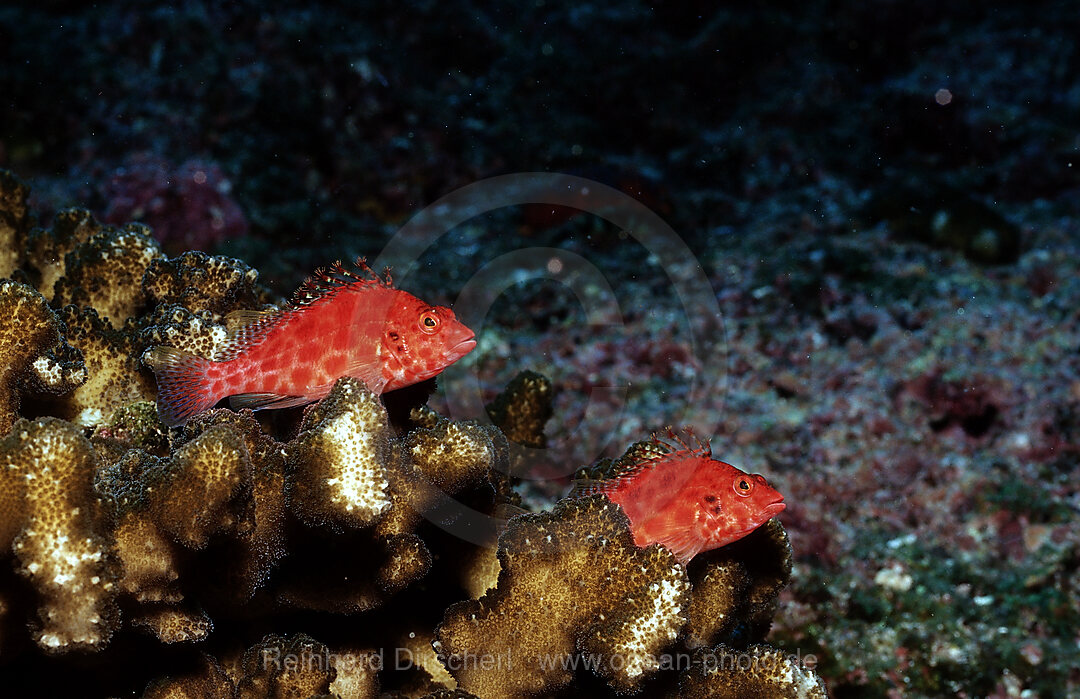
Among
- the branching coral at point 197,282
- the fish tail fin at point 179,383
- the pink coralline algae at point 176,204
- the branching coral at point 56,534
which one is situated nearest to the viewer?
the branching coral at point 56,534

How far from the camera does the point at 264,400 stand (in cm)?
250

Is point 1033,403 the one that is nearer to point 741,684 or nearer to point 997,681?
point 997,681

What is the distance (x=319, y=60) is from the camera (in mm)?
8656

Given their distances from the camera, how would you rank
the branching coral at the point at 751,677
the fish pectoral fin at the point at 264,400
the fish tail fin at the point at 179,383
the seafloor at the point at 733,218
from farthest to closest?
→ the seafloor at the point at 733,218
the fish pectoral fin at the point at 264,400
the fish tail fin at the point at 179,383
the branching coral at the point at 751,677

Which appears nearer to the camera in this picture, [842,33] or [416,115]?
[416,115]

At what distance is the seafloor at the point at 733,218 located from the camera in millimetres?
4664

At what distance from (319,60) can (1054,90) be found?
982 cm

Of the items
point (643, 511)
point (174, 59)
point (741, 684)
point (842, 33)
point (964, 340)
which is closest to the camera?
point (741, 684)

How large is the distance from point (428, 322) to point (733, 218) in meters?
6.37

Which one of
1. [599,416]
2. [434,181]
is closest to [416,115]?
[434,181]

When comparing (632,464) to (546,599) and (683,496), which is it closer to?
(683,496)

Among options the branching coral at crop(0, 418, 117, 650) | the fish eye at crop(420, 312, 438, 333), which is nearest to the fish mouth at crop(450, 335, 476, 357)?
the fish eye at crop(420, 312, 438, 333)

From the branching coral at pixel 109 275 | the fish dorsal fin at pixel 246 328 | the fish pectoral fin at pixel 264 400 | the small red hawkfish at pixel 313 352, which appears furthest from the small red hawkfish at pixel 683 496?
the branching coral at pixel 109 275

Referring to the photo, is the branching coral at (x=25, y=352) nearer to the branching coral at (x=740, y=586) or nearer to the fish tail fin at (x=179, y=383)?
the fish tail fin at (x=179, y=383)
